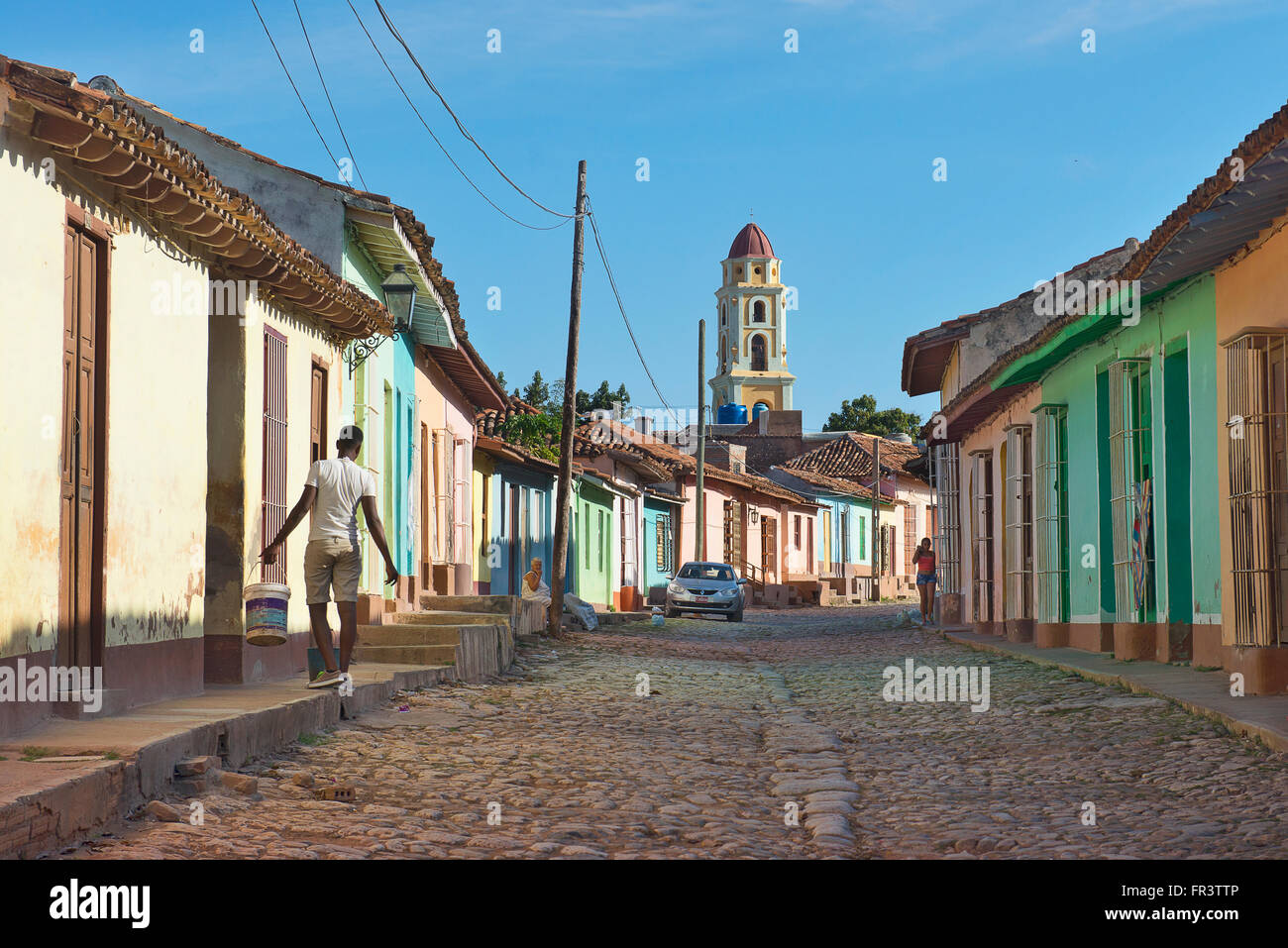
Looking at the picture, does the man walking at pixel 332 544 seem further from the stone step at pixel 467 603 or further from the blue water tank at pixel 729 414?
the blue water tank at pixel 729 414

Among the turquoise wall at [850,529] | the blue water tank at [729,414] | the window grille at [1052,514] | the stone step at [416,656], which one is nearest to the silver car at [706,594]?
the window grille at [1052,514]

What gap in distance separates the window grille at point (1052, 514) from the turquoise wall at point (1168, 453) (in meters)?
0.61

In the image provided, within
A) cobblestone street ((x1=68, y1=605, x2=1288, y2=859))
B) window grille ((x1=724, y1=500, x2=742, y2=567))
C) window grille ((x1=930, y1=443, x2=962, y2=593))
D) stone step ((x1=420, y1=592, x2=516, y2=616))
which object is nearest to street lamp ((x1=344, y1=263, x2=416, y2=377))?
stone step ((x1=420, y1=592, x2=516, y2=616))

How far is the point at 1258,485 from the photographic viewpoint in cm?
934

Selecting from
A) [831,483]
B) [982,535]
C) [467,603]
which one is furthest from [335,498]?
[831,483]

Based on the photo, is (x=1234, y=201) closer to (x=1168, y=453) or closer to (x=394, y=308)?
(x=1168, y=453)

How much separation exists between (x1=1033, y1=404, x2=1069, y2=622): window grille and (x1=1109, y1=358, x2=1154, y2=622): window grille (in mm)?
2345

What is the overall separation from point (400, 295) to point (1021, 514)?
740 cm

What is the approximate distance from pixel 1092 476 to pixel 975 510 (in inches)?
292

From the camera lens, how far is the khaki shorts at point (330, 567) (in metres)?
9.27

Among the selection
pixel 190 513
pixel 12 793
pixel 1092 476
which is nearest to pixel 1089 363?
pixel 1092 476

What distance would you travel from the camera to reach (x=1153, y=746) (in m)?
7.88

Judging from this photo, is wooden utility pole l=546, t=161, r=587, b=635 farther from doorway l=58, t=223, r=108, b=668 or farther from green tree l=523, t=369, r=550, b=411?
green tree l=523, t=369, r=550, b=411

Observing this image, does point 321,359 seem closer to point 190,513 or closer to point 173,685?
point 190,513
